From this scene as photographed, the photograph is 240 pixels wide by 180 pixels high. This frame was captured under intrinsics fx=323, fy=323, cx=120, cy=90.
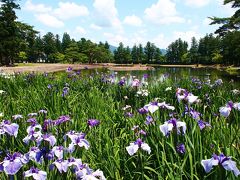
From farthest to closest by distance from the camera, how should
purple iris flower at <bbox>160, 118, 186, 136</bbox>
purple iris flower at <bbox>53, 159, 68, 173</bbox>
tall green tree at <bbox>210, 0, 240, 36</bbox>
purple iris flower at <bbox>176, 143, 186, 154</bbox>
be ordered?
tall green tree at <bbox>210, 0, 240, 36</bbox> < purple iris flower at <bbox>176, 143, 186, 154</bbox> < purple iris flower at <bbox>160, 118, 186, 136</bbox> < purple iris flower at <bbox>53, 159, 68, 173</bbox>

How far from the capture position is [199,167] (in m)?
2.84

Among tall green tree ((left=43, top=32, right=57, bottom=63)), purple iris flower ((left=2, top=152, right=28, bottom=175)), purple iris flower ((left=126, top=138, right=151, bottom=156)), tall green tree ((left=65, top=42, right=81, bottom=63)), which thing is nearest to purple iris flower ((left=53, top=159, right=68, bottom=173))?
purple iris flower ((left=2, top=152, right=28, bottom=175))

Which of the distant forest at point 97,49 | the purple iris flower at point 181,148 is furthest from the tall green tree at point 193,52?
the purple iris flower at point 181,148

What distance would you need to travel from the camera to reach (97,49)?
91125 mm

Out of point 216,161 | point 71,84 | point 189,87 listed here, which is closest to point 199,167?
point 216,161

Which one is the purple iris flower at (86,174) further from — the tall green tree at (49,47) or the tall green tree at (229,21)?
the tall green tree at (49,47)

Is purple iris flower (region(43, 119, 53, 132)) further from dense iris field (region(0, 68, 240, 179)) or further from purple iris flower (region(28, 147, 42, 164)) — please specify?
purple iris flower (region(28, 147, 42, 164))

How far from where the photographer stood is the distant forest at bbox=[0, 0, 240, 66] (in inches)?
1918

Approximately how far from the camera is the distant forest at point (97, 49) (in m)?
48.7

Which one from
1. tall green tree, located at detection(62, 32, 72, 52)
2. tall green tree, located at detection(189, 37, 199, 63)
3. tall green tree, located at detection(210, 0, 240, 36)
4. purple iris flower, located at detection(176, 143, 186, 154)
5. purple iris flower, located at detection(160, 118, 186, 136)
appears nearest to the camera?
purple iris flower, located at detection(160, 118, 186, 136)

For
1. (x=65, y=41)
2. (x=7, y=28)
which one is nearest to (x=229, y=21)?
(x=7, y=28)

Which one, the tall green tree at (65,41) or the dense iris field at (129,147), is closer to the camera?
the dense iris field at (129,147)

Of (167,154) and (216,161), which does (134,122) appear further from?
(216,161)

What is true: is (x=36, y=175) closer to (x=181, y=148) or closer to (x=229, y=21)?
(x=181, y=148)
